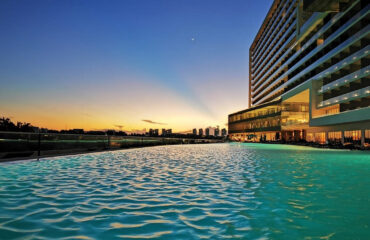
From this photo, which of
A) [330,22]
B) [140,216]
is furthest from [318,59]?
[140,216]

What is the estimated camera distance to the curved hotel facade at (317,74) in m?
43.8

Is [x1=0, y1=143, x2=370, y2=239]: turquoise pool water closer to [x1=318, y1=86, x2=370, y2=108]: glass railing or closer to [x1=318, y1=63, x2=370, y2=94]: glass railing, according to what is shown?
[x1=318, y1=86, x2=370, y2=108]: glass railing

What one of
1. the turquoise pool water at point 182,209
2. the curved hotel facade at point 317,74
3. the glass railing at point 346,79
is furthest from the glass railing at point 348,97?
the turquoise pool water at point 182,209

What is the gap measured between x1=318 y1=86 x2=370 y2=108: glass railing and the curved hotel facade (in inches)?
5.7

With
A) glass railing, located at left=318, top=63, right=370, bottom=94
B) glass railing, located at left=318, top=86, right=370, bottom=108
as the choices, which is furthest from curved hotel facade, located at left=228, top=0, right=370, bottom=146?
glass railing, located at left=318, top=86, right=370, bottom=108

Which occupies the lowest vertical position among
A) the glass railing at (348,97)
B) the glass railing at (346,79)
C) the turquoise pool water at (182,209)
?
the turquoise pool water at (182,209)

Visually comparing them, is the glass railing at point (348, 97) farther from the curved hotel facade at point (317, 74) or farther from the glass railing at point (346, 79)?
the glass railing at point (346, 79)

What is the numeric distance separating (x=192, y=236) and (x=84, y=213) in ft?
8.08

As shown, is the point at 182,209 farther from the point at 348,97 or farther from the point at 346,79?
the point at 346,79

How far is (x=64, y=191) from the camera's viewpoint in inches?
307

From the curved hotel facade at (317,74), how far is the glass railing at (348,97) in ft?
0.48

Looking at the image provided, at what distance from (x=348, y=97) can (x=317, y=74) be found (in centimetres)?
1336

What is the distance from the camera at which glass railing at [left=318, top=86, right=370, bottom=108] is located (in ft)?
136

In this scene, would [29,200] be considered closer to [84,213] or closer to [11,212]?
[11,212]
